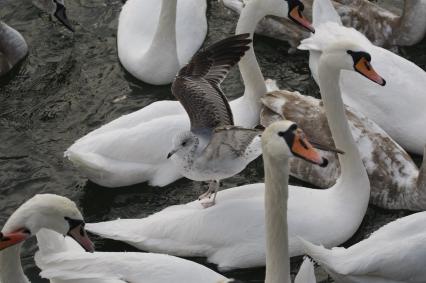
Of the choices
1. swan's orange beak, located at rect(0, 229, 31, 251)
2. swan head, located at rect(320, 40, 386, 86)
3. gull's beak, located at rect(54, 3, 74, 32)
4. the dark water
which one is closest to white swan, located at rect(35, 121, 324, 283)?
swan's orange beak, located at rect(0, 229, 31, 251)

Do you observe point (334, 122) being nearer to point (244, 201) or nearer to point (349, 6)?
point (244, 201)

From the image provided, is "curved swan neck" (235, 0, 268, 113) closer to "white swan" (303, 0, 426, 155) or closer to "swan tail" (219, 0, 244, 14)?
"white swan" (303, 0, 426, 155)

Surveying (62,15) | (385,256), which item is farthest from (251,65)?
(385,256)

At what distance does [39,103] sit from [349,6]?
11.5 ft

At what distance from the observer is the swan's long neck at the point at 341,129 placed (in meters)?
8.15

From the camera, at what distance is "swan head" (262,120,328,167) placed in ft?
20.2

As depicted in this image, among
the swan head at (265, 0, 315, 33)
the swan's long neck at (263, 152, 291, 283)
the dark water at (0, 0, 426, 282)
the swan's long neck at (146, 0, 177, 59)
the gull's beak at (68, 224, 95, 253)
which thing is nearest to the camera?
the swan's long neck at (263, 152, 291, 283)

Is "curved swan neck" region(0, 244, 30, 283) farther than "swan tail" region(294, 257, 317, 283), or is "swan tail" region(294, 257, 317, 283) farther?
"swan tail" region(294, 257, 317, 283)

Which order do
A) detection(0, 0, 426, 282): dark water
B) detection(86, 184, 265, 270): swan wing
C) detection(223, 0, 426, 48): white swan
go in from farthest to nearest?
detection(223, 0, 426, 48): white swan → detection(0, 0, 426, 282): dark water → detection(86, 184, 265, 270): swan wing

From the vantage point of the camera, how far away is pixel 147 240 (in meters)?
7.93

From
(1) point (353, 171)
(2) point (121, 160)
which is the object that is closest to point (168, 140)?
(2) point (121, 160)

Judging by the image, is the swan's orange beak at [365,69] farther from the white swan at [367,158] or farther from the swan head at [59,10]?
the swan head at [59,10]

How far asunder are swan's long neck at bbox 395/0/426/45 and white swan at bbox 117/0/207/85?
2.11 metres

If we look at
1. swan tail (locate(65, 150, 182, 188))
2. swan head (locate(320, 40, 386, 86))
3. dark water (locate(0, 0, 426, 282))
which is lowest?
dark water (locate(0, 0, 426, 282))
